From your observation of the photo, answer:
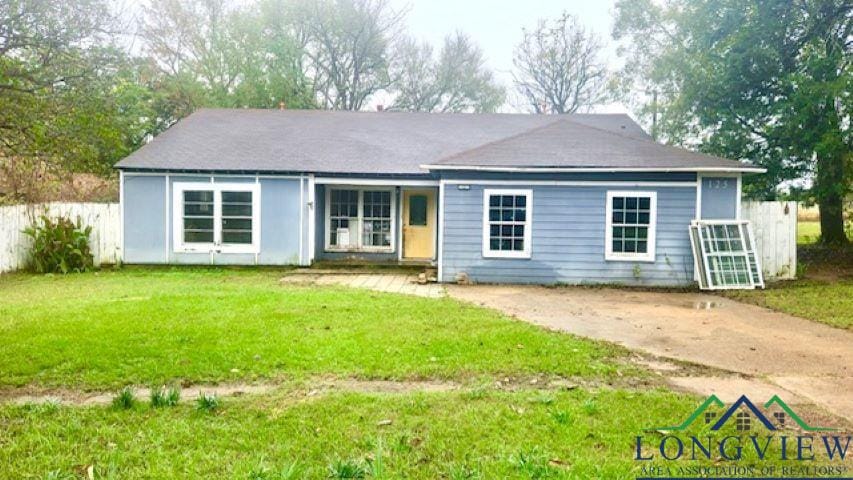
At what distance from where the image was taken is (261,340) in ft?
19.7

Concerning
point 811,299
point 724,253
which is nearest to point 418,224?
point 724,253

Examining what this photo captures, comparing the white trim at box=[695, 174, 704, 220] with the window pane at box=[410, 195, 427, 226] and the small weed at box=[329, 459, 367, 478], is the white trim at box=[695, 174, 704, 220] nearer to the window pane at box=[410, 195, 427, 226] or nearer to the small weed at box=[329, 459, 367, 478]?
the window pane at box=[410, 195, 427, 226]

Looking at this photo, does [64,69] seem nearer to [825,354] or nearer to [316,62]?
[825,354]

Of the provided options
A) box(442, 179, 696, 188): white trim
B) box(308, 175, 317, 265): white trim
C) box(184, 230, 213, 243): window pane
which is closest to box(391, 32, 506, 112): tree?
box(308, 175, 317, 265): white trim

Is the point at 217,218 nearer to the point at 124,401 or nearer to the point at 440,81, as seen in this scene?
the point at 124,401

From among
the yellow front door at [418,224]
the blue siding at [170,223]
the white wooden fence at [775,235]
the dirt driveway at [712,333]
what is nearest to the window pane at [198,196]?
the blue siding at [170,223]

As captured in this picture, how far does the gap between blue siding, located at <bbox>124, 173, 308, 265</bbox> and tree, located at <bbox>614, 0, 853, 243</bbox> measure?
1182 centimetres

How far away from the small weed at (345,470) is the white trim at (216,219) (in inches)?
455

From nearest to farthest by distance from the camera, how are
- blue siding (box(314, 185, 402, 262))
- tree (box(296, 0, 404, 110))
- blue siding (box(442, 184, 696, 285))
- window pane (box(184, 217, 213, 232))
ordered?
blue siding (box(442, 184, 696, 285)), window pane (box(184, 217, 213, 232)), blue siding (box(314, 185, 402, 262)), tree (box(296, 0, 404, 110))

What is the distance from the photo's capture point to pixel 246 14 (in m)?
28.4

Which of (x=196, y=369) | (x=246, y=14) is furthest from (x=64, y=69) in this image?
(x=246, y=14)

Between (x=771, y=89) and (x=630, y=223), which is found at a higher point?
(x=771, y=89)

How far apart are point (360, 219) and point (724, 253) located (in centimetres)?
921

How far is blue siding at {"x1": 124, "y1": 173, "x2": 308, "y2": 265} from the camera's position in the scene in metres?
13.8
